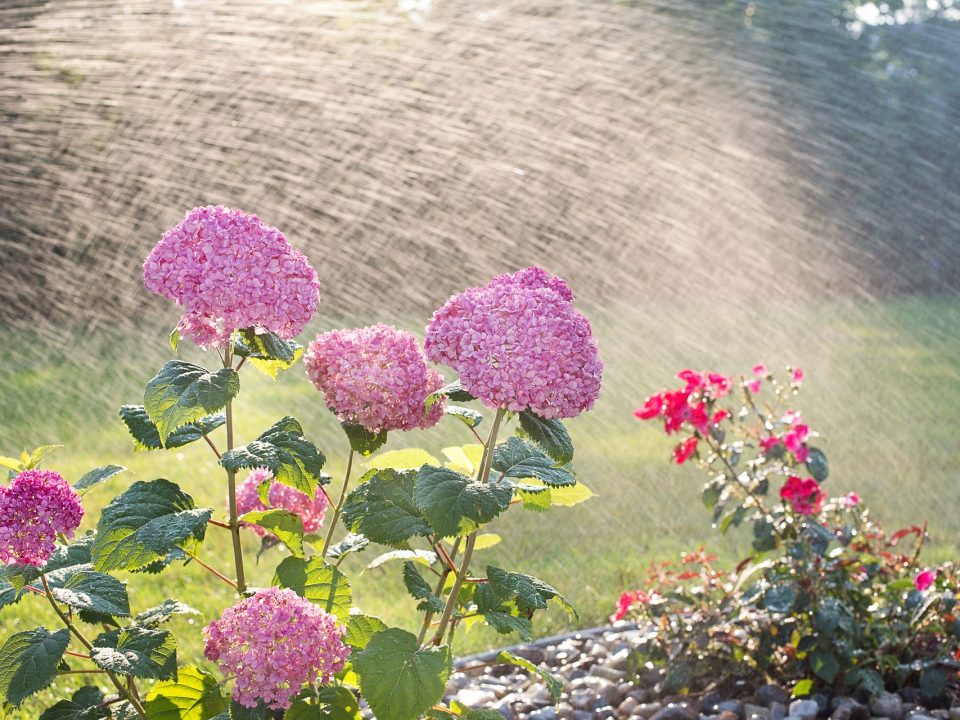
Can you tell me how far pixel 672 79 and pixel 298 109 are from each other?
583cm

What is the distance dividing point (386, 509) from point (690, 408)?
4.50ft

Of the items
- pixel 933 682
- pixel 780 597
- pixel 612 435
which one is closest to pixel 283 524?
pixel 780 597

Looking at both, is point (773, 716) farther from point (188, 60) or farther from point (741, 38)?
point (741, 38)

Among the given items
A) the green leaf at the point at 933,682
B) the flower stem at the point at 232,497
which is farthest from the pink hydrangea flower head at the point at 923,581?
the flower stem at the point at 232,497

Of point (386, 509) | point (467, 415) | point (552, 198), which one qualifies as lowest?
point (552, 198)

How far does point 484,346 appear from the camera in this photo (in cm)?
150

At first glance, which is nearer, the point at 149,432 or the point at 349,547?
the point at 149,432

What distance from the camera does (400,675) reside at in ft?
5.14

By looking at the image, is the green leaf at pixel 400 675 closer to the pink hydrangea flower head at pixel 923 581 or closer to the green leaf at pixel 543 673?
the green leaf at pixel 543 673

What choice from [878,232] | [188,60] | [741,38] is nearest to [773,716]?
[188,60]

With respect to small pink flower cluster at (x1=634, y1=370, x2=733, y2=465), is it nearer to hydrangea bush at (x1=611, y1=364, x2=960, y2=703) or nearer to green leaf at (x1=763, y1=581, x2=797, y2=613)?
hydrangea bush at (x1=611, y1=364, x2=960, y2=703)

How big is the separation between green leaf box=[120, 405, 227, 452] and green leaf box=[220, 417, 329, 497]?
157mm

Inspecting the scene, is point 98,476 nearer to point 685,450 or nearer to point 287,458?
point 287,458

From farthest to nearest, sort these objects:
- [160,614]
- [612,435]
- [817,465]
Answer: [612,435] < [817,465] < [160,614]
